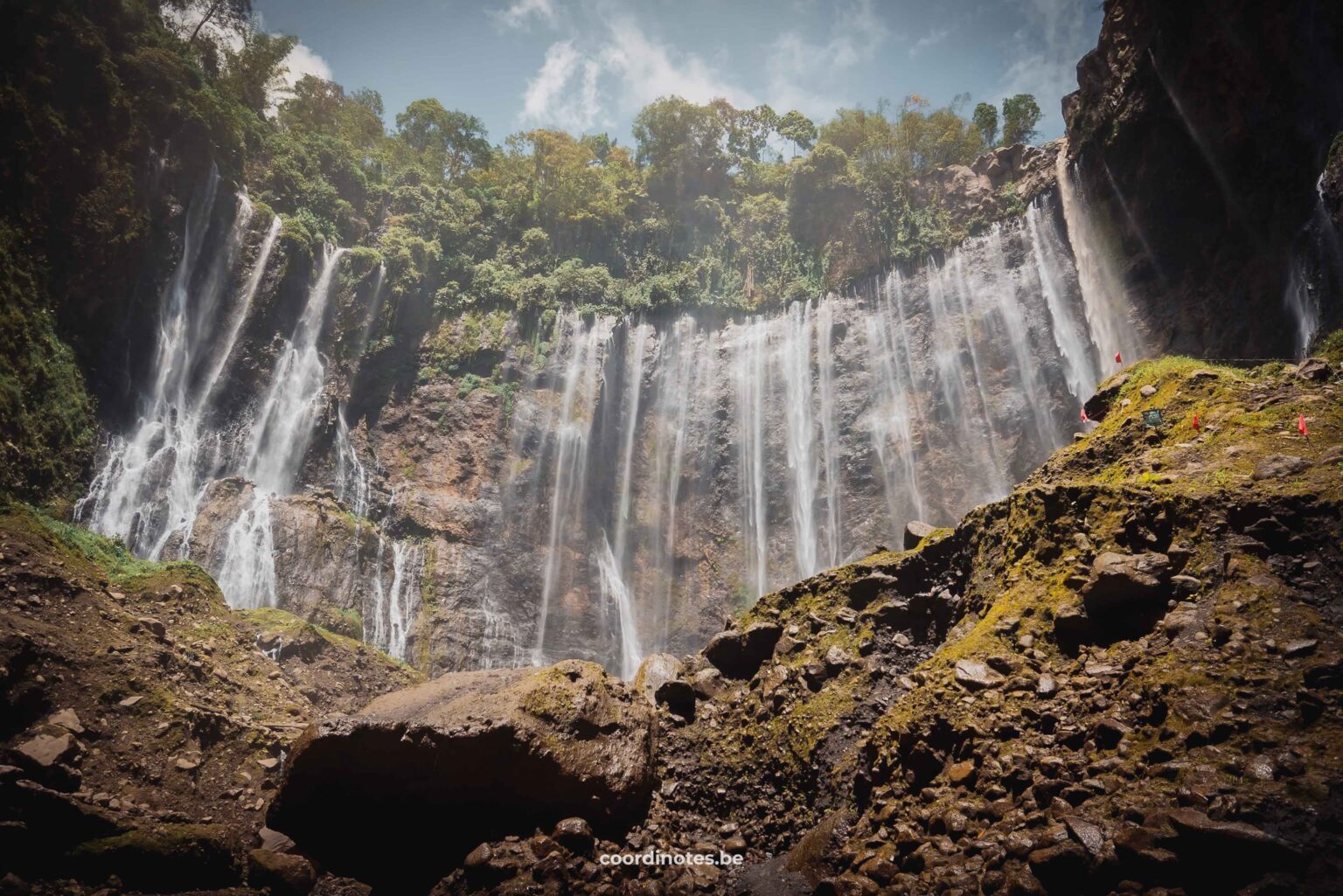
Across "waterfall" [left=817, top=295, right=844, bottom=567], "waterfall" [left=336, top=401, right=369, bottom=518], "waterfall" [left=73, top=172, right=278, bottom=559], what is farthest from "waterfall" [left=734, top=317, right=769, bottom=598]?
"waterfall" [left=73, top=172, right=278, bottom=559]

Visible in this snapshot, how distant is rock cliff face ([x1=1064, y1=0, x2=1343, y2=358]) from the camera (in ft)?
35.3

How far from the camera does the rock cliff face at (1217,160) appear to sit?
35.3ft

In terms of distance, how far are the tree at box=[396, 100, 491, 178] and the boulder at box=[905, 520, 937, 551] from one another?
35.3 metres

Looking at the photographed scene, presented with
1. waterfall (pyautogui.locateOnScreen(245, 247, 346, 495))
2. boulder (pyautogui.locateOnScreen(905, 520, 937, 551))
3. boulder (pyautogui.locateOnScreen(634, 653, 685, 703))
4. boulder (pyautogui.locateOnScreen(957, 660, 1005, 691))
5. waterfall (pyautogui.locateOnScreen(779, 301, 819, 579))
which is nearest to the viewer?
boulder (pyautogui.locateOnScreen(957, 660, 1005, 691))

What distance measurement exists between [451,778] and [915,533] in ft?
21.7

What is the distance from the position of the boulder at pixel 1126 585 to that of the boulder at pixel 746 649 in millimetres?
4094

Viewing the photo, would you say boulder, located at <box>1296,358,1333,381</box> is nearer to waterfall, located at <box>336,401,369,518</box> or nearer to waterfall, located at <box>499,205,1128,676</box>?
waterfall, located at <box>499,205,1128,676</box>

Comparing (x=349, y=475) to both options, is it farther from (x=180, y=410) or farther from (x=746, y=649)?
(x=746, y=649)

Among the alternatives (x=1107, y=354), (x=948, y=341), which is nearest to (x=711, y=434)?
(x=948, y=341)

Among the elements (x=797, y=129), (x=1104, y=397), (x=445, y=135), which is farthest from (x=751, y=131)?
(x=1104, y=397)

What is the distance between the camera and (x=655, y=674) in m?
8.12

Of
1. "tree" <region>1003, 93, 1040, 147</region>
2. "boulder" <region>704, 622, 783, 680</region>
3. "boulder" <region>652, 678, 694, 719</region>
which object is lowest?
"boulder" <region>652, 678, 694, 719</region>

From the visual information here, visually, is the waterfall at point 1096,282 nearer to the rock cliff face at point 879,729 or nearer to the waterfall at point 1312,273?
the waterfall at point 1312,273

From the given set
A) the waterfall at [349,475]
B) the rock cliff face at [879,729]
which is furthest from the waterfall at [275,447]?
the rock cliff face at [879,729]
